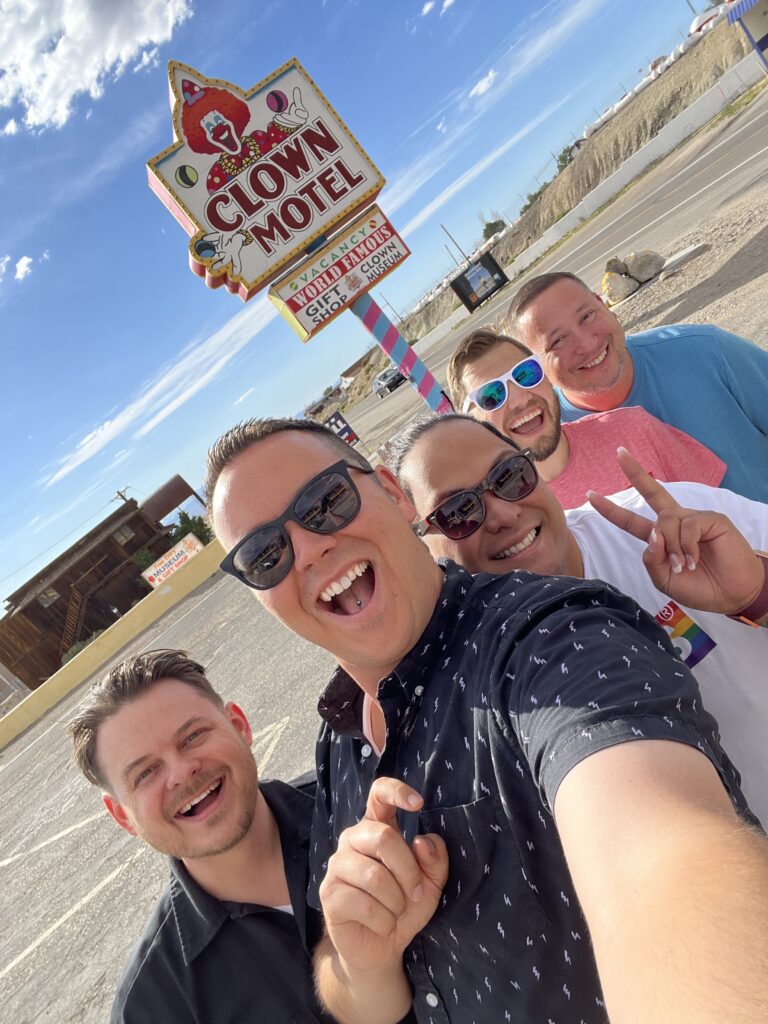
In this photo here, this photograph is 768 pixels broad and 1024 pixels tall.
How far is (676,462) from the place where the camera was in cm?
256

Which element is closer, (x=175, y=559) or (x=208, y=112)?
(x=208, y=112)

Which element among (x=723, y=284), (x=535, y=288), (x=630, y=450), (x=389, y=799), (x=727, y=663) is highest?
(x=535, y=288)

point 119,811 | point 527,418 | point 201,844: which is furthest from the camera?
point 527,418

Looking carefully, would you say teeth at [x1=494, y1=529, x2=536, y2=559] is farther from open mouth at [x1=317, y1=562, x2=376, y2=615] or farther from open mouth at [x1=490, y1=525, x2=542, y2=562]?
open mouth at [x1=317, y1=562, x2=376, y2=615]

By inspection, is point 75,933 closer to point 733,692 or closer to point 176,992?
point 176,992

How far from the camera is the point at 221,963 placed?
6.19 ft

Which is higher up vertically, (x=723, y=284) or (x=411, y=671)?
(x=411, y=671)

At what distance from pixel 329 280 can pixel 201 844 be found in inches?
268

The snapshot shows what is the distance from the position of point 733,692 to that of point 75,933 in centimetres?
569

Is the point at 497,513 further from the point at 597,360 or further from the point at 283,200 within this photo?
the point at 283,200

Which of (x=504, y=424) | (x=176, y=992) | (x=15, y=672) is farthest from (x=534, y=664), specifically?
(x=15, y=672)

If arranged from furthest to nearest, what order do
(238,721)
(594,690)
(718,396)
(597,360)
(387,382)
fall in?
(387,382)
(597,360)
(718,396)
(238,721)
(594,690)

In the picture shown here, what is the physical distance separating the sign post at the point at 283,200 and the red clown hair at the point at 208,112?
0.4 inches

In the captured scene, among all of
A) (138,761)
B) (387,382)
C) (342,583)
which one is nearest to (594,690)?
(342,583)
